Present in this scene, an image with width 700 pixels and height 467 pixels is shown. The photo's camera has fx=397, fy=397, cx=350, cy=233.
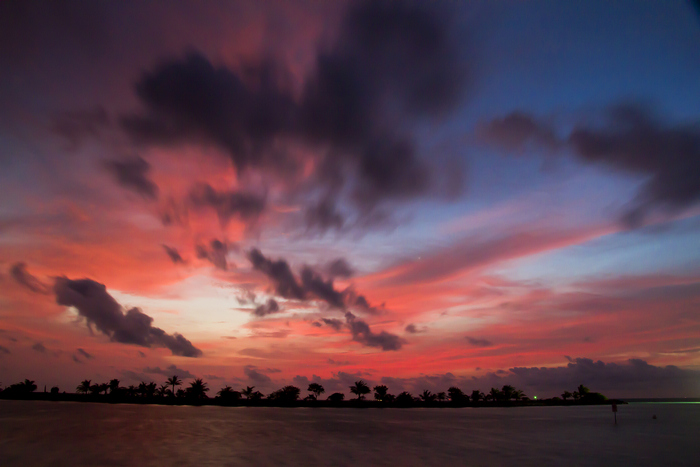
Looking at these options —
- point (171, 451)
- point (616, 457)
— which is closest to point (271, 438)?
point (171, 451)

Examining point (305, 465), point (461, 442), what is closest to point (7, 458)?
point (305, 465)

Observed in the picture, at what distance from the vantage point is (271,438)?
2140 inches

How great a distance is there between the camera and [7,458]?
35.0 meters

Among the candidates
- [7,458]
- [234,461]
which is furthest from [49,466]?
[234,461]

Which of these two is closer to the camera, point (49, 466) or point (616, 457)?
point (49, 466)

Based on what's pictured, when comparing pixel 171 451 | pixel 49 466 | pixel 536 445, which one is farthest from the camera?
pixel 536 445

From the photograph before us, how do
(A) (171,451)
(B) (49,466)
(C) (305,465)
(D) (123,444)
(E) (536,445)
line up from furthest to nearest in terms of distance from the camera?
(E) (536,445) → (D) (123,444) → (A) (171,451) → (C) (305,465) → (B) (49,466)

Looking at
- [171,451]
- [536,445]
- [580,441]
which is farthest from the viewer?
[580,441]

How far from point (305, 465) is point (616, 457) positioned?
34.0 meters

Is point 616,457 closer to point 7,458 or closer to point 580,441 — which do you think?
point 580,441

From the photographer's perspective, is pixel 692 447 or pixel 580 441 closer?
pixel 692 447

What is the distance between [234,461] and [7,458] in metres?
19.9

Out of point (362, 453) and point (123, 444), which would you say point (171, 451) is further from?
point (362, 453)

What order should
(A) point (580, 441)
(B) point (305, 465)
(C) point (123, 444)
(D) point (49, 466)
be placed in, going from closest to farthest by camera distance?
1. (D) point (49, 466)
2. (B) point (305, 465)
3. (C) point (123, 444)
4. (A) point (580, 441)
